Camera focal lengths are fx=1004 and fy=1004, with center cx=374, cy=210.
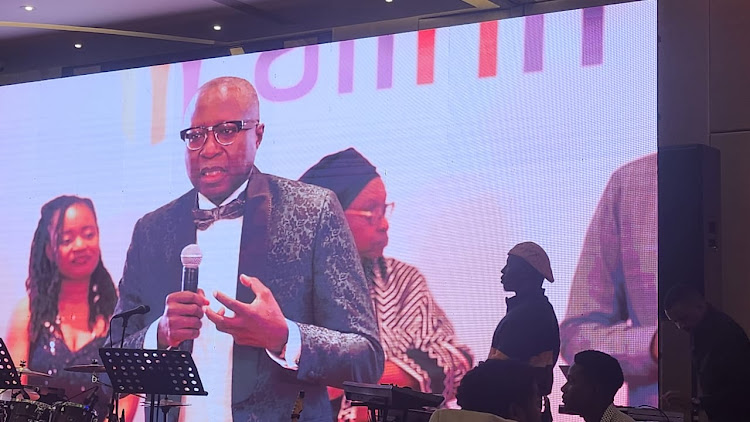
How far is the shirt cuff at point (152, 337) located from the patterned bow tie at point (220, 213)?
745 millimetres

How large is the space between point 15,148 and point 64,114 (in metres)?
0.56

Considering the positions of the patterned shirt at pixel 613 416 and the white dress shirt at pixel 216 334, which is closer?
the patterned shirt at pixel 613 416

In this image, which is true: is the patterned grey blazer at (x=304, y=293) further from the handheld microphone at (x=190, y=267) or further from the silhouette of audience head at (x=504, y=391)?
the silhouette of audience head at (x=504, y=391)

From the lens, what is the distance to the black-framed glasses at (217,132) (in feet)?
22.5

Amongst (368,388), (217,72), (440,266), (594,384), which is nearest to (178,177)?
(217,72)

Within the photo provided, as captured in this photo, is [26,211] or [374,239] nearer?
[374,239]

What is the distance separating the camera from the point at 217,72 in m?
6.98

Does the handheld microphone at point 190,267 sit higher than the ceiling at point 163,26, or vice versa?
the ceiling at point 163,26

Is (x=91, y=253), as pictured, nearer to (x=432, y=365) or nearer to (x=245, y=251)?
(x=245, y=251)

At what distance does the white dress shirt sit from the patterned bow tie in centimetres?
3

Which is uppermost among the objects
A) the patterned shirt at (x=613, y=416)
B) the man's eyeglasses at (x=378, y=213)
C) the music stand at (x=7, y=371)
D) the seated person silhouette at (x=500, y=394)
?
the man's eyeglasses at (x=378, y=213)

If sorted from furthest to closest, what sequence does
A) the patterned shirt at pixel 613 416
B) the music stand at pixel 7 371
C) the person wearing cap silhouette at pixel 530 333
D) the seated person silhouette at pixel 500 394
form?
the music stand at pixel 7 371 < the person wearing cap silhouette at pixel 530 333 < the patterned shirt at pixel 613 416 < the seated person silhouette at pixel 500 394

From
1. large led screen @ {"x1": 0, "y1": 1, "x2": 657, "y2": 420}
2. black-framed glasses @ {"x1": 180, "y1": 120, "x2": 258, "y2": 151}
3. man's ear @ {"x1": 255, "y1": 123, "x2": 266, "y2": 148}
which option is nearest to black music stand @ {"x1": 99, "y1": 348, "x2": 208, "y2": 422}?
large led screen @ {"x1": 0, "y1": 1, "x2": 657, "y2": 420}

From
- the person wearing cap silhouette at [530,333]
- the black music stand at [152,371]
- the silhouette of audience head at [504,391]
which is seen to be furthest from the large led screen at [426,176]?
the silhouette of audience head at [504,391]
